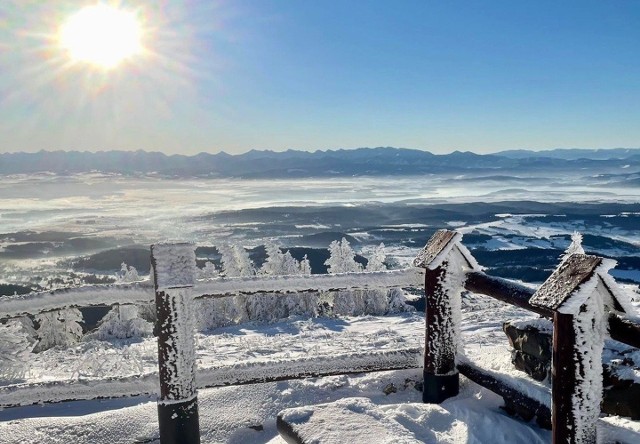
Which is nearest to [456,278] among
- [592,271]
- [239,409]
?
[592,271]

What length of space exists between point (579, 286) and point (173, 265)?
2.46m

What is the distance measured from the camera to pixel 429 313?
14.0ft

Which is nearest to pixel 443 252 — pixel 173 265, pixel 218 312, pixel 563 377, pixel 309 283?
pixel 309 283

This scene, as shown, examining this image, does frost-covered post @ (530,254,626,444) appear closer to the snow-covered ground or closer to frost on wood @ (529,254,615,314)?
frost on wood @ (529,254,615,314)

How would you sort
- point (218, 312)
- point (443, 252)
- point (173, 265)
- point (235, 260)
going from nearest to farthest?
point (173, 265) < point (443, 252) < point (218, 312) < point (235, 260)

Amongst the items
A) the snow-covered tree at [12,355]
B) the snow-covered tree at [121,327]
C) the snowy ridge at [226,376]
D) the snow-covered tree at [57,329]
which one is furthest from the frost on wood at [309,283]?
the snow-covered tree at [57,329]

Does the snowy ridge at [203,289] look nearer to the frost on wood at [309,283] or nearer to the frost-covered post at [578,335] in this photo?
the frost on wood at [309,283]

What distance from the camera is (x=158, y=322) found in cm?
346

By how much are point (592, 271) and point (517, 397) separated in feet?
5.47

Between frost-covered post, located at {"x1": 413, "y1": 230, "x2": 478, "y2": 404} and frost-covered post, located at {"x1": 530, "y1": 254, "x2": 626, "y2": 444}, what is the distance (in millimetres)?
1344

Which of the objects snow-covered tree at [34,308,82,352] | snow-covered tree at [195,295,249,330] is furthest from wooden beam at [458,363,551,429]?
snow-covered tree at [34,308,82,352]

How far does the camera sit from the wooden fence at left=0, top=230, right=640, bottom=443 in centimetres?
264

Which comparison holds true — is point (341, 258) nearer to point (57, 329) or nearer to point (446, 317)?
point (57, 329)

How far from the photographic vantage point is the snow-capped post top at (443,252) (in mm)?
4043
